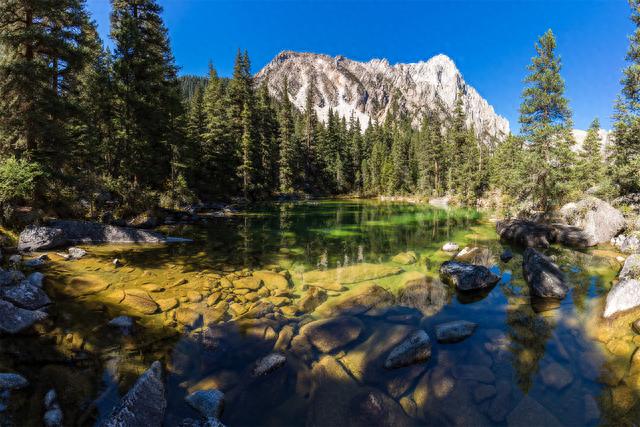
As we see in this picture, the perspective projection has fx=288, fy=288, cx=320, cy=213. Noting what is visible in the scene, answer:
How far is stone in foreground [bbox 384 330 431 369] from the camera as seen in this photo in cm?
604

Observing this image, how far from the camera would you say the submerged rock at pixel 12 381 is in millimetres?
4457

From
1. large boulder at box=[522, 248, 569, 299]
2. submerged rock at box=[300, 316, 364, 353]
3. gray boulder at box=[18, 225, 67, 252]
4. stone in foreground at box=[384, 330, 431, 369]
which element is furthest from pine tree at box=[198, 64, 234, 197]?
stone in foreground at box=[384, 330, 431, 369]

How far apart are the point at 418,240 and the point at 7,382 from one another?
18649 millimetres

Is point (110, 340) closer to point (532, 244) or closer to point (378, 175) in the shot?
point (532, 244)

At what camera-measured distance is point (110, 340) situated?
6.34 meters

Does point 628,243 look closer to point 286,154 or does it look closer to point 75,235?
point 75,235

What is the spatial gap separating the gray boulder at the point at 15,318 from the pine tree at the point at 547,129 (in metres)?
29.7

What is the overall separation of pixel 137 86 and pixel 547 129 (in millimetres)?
30826

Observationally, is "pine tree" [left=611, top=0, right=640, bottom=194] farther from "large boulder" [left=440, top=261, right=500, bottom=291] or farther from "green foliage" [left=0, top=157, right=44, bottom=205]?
"green foliage" [left=0, top=157, right=44, bottom=205]

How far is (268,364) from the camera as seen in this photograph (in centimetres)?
586

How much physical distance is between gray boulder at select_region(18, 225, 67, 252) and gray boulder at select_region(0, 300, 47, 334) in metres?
7.17

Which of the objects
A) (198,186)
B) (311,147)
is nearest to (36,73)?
(198,186)

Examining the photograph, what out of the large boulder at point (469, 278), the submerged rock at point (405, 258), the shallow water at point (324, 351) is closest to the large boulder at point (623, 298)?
the shallow water at point (324, 351)

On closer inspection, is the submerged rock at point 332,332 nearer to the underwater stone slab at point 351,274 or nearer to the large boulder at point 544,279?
the underwater stone slab at point 351,274
